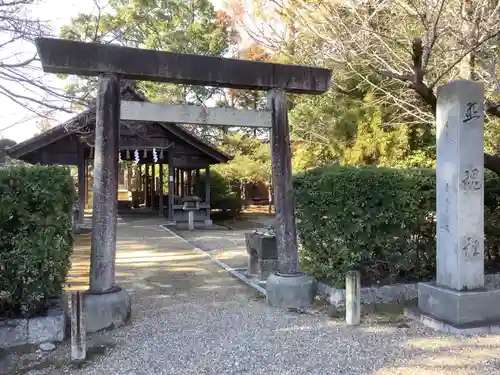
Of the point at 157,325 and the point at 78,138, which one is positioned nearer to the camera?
the point at 157,325

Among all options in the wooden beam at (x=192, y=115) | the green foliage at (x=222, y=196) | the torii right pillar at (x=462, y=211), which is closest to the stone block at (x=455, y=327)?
the torii right pillar at (x=462, y=211)

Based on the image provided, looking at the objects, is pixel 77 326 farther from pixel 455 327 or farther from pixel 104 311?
pixel 455 327

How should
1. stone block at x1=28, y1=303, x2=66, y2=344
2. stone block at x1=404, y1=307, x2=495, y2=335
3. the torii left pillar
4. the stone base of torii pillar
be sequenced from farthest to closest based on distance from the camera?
the torii left pillar, the stone base of torii pillar, stone block at x1=404, y1=307, x2=495, y2=335, stone block at x1=28, y1=303, x2=66, y2=344

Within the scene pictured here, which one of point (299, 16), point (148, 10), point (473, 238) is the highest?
point (148, 10)

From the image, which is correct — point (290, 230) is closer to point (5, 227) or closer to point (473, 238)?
point (473, 238)

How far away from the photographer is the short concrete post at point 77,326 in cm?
408

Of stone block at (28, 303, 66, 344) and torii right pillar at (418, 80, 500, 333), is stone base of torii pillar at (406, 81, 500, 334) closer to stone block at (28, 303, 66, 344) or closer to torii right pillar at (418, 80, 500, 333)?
torii right pillar at (418, 80, 500, 333)

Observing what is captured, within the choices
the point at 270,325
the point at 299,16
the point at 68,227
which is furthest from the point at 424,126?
the point at 68,227

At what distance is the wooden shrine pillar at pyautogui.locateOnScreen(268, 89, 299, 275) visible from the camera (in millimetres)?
6051

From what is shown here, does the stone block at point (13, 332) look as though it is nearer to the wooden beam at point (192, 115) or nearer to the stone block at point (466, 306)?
the wooden beam at point (192, 115)

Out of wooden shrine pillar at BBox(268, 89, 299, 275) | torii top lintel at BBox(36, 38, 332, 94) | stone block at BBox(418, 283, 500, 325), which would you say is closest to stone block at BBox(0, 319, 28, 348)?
torii top lintel at BBox(36, 38, 332, 94)

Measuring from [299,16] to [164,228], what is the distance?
10.8m

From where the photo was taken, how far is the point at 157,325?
5.24 metres

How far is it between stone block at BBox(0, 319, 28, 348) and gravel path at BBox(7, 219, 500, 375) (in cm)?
43
